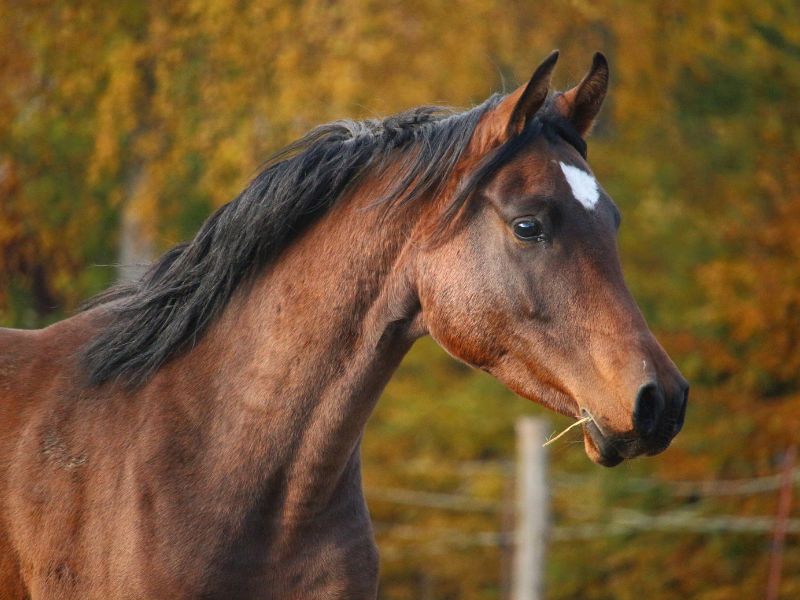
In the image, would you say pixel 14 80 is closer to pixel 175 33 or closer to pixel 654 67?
pixel 175 33

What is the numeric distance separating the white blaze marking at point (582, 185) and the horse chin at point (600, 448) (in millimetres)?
558

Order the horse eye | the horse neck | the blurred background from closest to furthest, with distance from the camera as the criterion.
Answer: the horse eye → the horse neck → the blurred background

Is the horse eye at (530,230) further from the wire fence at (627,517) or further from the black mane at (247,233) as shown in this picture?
the wire fence at (627,517)

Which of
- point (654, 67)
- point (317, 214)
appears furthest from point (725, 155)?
point (317, 214)

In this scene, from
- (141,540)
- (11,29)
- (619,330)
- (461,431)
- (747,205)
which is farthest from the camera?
(461,431)

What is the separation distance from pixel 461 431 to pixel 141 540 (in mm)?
7451

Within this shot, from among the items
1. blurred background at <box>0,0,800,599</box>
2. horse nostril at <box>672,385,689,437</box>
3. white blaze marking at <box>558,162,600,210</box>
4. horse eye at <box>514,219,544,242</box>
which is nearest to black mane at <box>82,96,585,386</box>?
white blaze marking at <box>558,162,600,210</box>

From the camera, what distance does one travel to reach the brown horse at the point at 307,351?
2.96 m

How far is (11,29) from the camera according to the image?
806 cm

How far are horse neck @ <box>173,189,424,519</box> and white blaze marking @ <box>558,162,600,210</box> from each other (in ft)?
1.49

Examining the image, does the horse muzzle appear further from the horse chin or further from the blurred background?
the blurred background

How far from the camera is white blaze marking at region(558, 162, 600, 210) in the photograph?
297 cm

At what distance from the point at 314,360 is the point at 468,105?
16.4 feet

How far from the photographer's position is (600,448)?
9.30 feet
